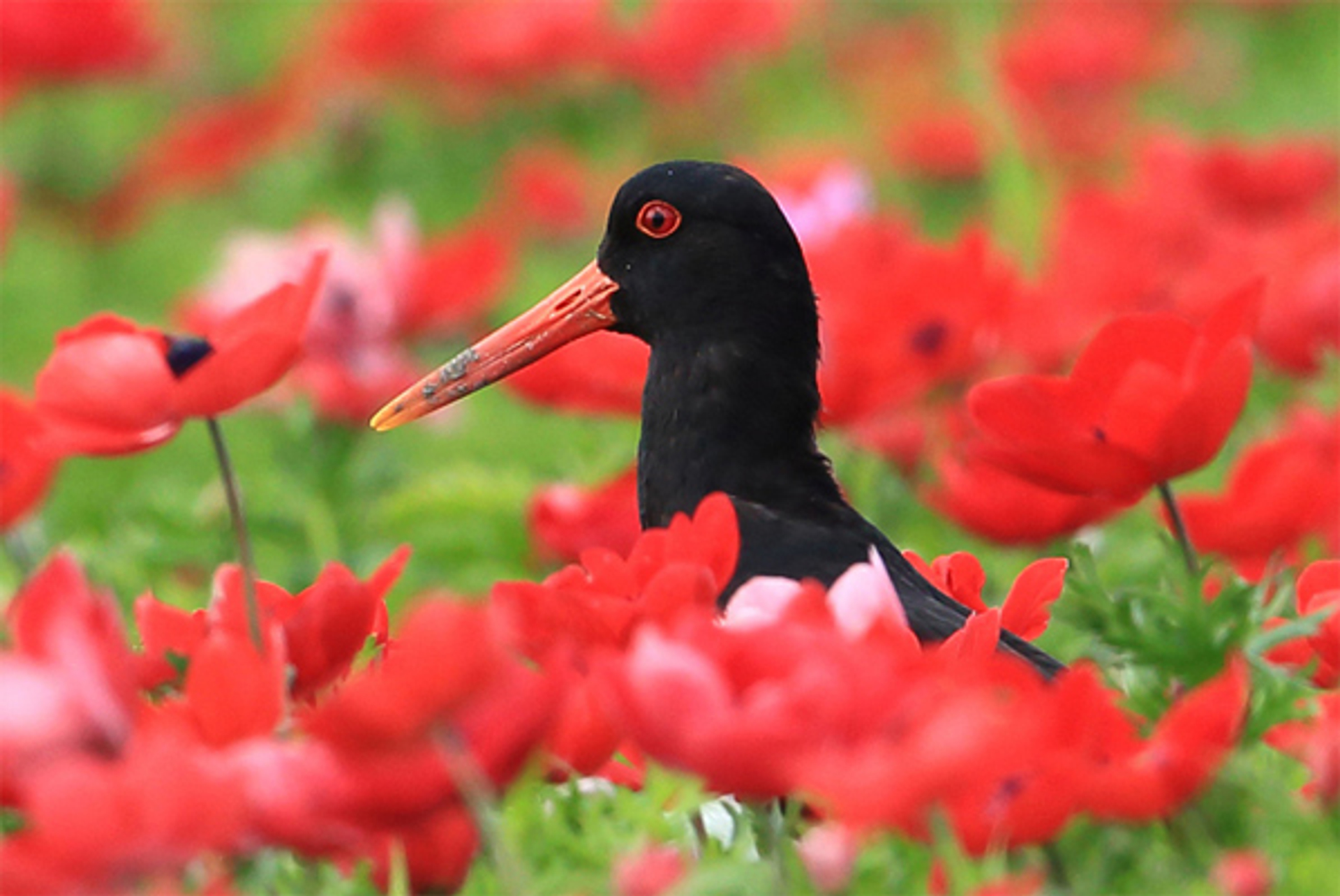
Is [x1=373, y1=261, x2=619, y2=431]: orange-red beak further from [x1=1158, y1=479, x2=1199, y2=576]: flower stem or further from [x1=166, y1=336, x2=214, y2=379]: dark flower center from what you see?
[x1=1158, y1=479, x2=1199, y2=576]: flower stem

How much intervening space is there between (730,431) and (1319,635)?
86 centimetres

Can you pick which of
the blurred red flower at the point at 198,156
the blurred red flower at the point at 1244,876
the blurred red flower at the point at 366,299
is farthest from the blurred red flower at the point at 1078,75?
the blurred red flower at the point at 1244,876

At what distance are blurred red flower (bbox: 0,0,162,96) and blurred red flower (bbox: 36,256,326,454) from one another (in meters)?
3.02

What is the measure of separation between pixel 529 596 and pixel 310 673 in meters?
0.16

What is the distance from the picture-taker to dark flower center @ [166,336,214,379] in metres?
1.48

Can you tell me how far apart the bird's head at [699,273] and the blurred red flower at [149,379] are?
75 cm

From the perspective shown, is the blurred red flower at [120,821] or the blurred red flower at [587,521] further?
the blurred red flower at [587,521]

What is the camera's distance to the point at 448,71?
15.6ft

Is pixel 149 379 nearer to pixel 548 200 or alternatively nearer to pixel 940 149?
pixel 548 200

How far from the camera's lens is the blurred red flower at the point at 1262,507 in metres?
2.09

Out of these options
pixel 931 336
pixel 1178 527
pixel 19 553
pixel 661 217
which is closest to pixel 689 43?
pixel 931 336

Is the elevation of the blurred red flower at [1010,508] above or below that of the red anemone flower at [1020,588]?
below

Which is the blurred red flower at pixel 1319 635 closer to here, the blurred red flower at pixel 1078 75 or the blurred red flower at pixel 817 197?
the blurred red flower at pixel 817 197

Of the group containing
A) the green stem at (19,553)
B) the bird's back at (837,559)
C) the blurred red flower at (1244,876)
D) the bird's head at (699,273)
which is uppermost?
the bird's head at (699,273)
